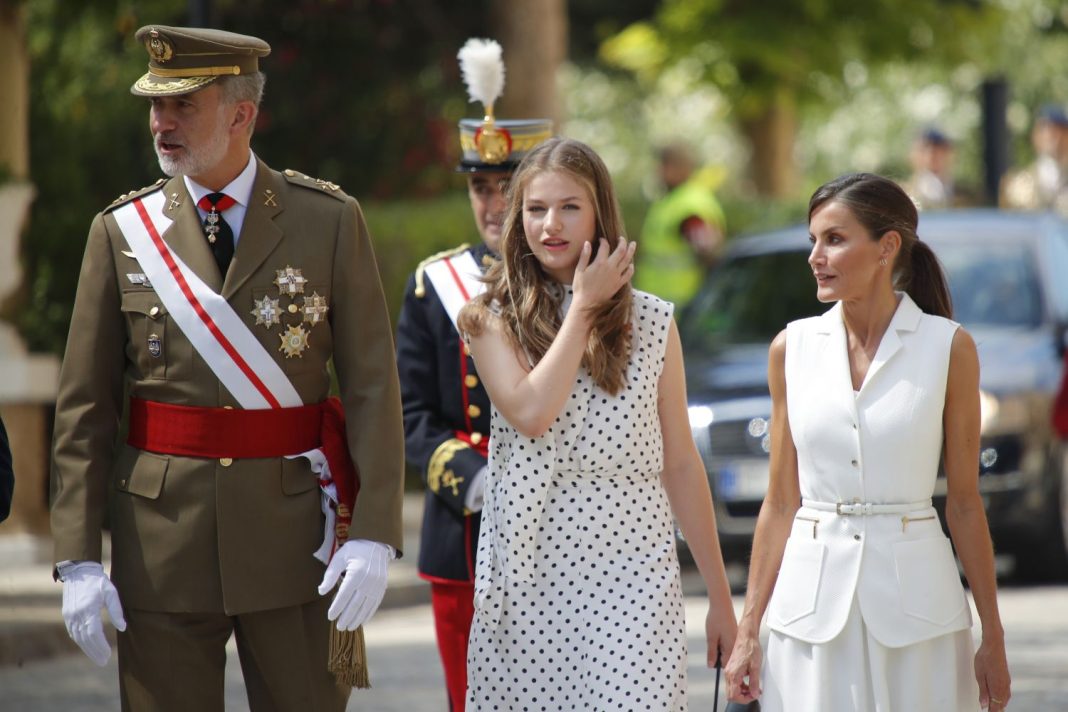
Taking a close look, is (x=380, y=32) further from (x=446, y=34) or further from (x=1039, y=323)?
(x=1039, y=323)

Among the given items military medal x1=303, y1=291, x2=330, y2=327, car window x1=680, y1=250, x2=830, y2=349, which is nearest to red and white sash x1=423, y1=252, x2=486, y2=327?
military medal x1=303, y1=291, x2=330, y2=327

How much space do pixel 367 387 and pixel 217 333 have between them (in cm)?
38

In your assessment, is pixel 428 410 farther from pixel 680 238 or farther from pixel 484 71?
pixel 680 238

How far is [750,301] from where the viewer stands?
11367 mm

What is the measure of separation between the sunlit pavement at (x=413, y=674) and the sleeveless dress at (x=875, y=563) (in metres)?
3.34

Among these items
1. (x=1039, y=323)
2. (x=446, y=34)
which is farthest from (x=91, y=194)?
(x=1039, y=323)

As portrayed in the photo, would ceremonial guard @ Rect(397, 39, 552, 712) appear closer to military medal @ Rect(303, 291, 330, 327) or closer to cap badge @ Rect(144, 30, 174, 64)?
military medal @ Rect(303, 291, 330, 327)

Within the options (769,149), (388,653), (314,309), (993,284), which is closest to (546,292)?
(314,309)

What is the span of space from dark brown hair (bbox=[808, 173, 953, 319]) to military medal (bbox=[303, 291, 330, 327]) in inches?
47.1

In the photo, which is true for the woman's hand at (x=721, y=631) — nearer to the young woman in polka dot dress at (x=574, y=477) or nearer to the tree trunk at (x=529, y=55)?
the young woman in polka dot dress at (x=574, y=477)

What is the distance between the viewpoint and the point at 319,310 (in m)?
4.68

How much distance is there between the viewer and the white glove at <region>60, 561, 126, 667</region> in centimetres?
443

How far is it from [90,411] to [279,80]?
12632 mm

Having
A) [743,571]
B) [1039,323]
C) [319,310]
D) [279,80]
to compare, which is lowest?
[743,571]
